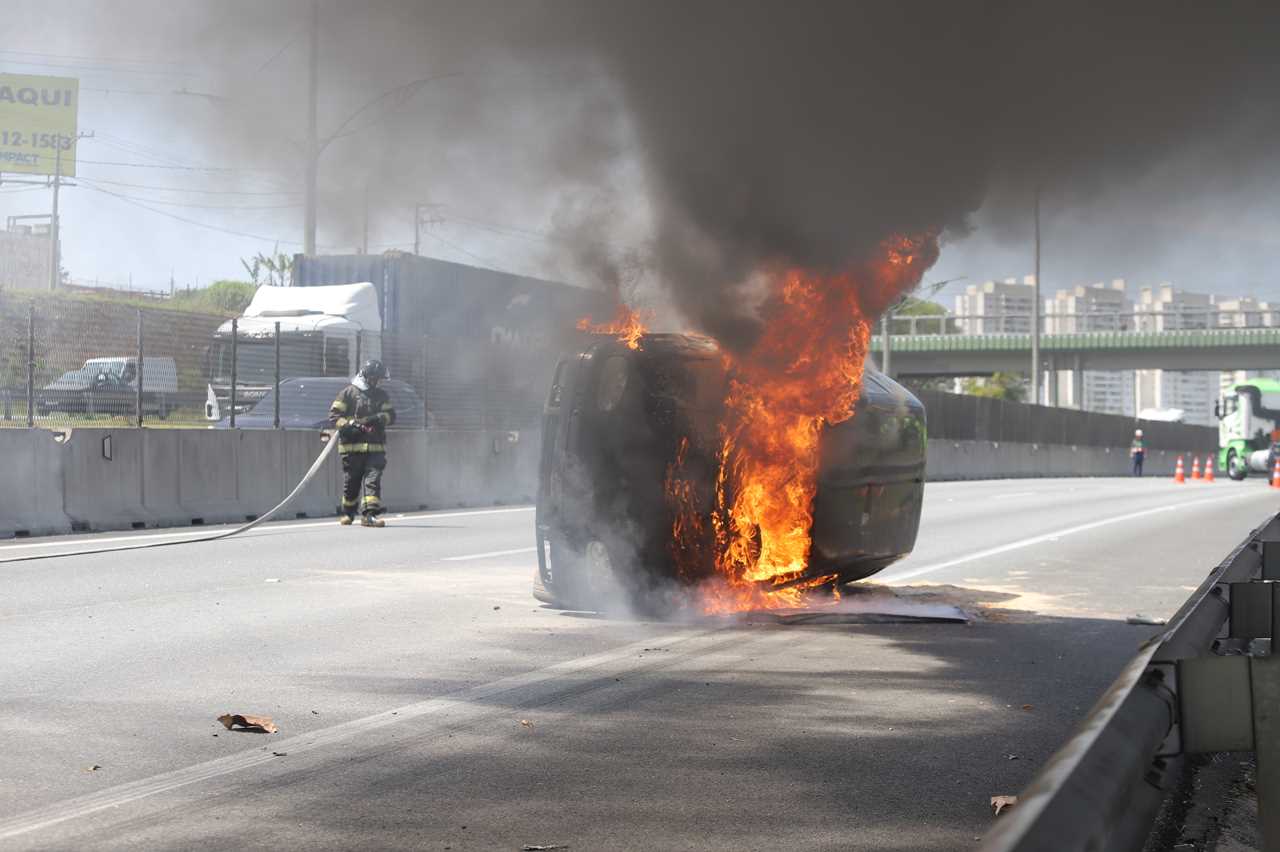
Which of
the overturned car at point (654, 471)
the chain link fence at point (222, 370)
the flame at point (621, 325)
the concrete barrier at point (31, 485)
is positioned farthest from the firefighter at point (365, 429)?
the overturned car at point (654, 471)

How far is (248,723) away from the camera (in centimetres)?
632

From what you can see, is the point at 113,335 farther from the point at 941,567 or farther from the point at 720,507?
the point at 720,507

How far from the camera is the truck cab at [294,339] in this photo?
22297 millimetres

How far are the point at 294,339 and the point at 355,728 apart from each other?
1882cm

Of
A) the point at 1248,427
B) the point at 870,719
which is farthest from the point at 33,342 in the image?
the point at 1248,427

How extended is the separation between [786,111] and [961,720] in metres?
4.34

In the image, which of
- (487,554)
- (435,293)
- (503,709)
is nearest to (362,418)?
(487,554)

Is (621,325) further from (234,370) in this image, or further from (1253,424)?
(1253,424)

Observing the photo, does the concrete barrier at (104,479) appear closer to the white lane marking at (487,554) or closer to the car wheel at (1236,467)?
the white lane marking at (487,554)

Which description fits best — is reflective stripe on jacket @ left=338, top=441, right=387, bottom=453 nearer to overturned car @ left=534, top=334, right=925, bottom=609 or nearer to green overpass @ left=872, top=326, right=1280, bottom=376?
overturned car @ left=534, top=334, right=925, bottom=609

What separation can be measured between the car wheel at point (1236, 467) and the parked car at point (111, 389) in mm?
41746

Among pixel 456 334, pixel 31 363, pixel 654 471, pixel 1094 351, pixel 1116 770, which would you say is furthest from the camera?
pixel 1094 351

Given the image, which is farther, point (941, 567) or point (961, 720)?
point (941, 567)

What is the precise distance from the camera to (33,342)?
730 inches
